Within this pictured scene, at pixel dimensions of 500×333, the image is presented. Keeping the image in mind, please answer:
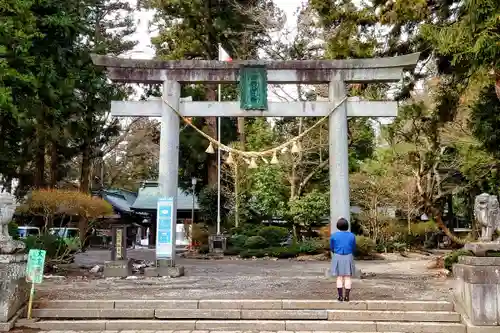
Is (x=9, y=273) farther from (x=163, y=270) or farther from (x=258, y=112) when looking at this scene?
(x=258, y=112)

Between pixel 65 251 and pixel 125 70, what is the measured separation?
564 cm

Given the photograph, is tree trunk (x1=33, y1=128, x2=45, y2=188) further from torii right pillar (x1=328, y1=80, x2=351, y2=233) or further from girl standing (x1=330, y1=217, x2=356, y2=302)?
girl standing (x1=330, y1=217, x2=356, y2=302)

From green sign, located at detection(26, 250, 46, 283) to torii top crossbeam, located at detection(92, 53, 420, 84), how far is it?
6.16 metres

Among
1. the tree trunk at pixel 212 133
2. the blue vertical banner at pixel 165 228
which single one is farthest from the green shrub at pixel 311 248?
the blue vertical banner at pixel 165 228

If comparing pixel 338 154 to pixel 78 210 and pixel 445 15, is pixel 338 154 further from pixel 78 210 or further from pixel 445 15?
pixel 78 210

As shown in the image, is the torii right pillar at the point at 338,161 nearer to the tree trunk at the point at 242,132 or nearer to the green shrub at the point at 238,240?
the green shrub at the point at 238,240

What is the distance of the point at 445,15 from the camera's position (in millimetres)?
12586

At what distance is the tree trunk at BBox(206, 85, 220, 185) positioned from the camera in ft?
86.9

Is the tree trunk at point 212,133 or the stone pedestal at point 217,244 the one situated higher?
the tree trunk at point 212,133

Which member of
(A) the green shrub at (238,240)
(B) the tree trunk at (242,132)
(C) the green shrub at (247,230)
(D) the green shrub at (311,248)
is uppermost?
(B) the tree trunk at (242,132)

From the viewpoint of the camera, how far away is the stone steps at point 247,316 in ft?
24.9

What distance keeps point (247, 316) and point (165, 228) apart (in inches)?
186

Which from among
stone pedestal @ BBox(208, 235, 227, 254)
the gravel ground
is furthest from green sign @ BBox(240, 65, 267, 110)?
stone pedestal @ BBox(208, 235, 227, 254)

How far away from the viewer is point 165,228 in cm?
1208
